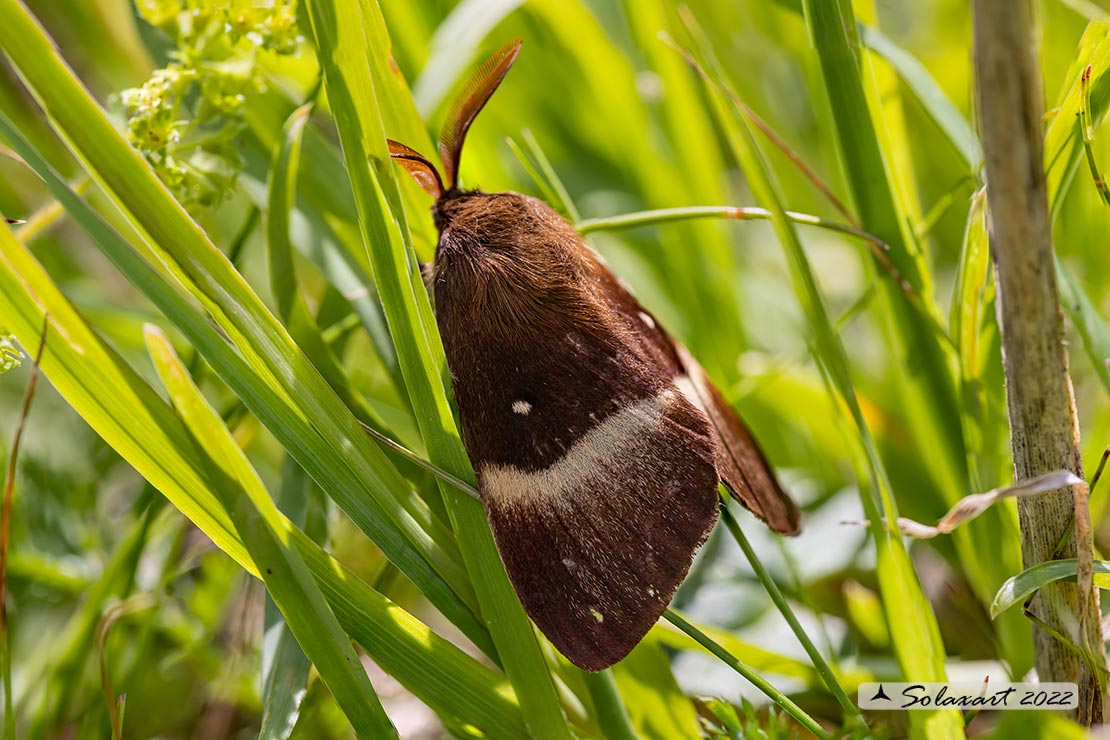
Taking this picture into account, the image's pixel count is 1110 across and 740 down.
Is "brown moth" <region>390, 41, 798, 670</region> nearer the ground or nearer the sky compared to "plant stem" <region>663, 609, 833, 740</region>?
nearer the sky

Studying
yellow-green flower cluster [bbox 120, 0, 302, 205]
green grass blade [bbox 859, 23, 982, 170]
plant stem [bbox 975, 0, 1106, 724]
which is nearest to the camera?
plant stem [bbox 975, 0, 1106, 724]

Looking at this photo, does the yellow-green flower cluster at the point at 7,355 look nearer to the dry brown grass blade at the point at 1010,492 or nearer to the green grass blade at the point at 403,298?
the green grass blade at the point at 403,298

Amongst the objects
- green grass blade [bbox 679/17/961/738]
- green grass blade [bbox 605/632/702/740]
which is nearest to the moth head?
green grass blade [bbox 679/17/961/738]

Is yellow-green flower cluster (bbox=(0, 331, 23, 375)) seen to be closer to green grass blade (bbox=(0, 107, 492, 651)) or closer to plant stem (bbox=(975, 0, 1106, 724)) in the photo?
green grass blade (bbox=(0, 107, 492, 651))

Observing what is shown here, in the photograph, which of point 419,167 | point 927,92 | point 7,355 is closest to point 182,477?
point 7,355

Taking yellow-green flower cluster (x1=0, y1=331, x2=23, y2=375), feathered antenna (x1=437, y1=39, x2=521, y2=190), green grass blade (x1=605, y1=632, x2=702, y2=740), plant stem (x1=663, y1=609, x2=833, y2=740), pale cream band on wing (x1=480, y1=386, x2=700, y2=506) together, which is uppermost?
feathered antenna (x1=437, y1=39, x2=521, y2=190)

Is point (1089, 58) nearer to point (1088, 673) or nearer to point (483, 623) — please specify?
point (1088, 673)
